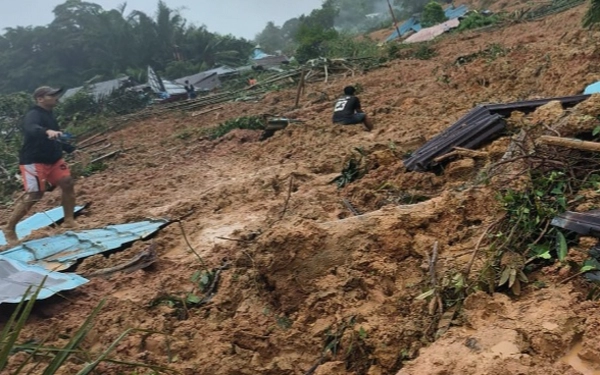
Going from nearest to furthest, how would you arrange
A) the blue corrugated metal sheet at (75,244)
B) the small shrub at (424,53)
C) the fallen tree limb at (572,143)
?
the fallen tree limb at (572,143) < the blue corrugated metal sheet at (75,244) < the small shrub at (424,53)

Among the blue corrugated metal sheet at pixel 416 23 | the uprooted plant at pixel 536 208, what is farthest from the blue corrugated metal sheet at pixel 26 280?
the blue corrugated metal sheet at pixel 416 23

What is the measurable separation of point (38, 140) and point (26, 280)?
177 cm

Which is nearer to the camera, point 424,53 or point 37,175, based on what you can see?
point 37,175

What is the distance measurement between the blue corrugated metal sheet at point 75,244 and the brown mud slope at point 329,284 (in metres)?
0.15

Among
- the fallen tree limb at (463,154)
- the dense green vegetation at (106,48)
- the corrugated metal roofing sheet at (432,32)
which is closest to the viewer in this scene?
the fallen tree limb at (463,154)

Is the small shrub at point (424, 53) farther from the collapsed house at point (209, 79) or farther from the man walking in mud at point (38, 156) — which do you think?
the collapsed house at point (209, 79)

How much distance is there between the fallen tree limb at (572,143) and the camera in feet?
10.4

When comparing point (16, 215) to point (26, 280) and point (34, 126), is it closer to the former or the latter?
point (34, 126)

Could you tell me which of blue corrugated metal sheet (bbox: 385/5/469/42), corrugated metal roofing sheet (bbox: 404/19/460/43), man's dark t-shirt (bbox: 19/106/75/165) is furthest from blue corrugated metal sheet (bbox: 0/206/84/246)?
blue corrugated metal sheet (bbox: 385/5/469/42)

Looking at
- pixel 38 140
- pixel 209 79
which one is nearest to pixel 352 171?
pixel 38 140

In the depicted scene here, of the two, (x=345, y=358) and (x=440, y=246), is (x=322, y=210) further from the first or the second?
(x=345, y=358)

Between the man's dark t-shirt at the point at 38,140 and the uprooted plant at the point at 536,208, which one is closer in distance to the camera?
the uprooted plant at the point at 536,208

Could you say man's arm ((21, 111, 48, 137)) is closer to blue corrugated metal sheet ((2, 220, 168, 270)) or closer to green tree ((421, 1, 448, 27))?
blue corrugated metal sheet ((2, 220, 168, 270))

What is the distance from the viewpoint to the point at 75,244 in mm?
4883
